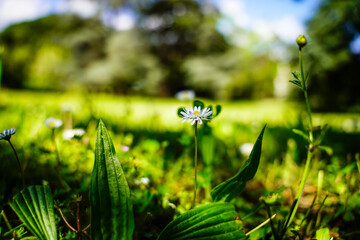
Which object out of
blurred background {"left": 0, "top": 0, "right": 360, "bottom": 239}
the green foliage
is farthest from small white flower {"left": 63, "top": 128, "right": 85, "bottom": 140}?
the green foliage

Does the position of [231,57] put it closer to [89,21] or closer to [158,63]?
[158,63]

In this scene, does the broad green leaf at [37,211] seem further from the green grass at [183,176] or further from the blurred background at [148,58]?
the blurred background at [148,58]

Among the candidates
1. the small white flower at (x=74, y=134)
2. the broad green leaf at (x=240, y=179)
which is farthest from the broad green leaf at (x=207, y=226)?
the small white flower at (x=74, y=134)

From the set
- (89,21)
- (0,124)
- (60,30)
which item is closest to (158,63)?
(89,21)

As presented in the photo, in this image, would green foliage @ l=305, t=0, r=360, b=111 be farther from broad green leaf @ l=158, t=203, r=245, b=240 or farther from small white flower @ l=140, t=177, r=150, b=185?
broad green leaf @ l=158, t=203, r=245, b=240

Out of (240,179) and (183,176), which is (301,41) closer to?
(240,179)

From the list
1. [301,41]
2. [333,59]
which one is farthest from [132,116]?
[333,59]

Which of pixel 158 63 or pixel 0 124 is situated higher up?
pixel 158 63
